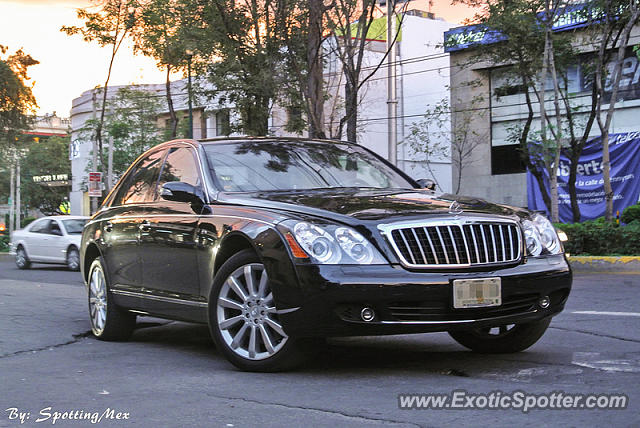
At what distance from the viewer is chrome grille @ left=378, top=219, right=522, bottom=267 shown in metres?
5.20

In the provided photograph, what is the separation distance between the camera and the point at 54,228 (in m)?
24.3

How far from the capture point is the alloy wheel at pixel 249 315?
5441 mm

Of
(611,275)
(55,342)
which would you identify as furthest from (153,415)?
(611,275)

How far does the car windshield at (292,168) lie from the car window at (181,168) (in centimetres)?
16

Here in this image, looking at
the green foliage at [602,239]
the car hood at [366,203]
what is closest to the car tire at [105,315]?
the car hood at [366,203]

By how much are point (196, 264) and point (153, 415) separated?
6.22 feet

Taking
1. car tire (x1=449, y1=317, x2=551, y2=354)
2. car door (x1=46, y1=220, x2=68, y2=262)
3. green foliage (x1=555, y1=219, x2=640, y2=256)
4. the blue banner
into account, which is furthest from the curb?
car door (x1=46, y1=220, x2=68, y2=262)

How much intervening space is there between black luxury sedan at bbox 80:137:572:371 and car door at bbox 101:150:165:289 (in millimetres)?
107

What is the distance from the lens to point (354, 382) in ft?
17.0

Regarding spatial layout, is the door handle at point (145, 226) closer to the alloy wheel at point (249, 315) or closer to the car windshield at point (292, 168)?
the car windshield at point (292, 168)

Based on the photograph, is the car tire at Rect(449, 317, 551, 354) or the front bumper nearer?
the front bumper

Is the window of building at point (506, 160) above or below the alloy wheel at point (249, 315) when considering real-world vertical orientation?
above

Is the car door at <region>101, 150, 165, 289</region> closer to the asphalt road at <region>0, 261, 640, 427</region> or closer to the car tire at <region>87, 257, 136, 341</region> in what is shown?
the car tire at <region>87, 257, 136, 341</region>

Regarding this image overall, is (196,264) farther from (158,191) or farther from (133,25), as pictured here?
(133,25)
